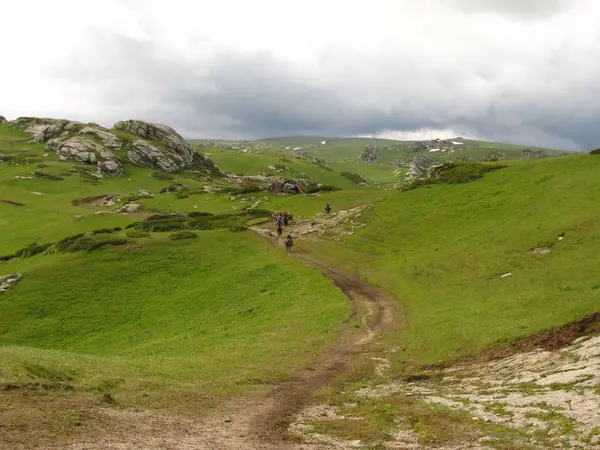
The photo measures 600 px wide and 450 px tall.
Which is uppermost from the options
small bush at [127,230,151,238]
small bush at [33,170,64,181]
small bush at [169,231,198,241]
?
small bush at [33,170,64,181]

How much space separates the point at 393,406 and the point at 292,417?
5005mm

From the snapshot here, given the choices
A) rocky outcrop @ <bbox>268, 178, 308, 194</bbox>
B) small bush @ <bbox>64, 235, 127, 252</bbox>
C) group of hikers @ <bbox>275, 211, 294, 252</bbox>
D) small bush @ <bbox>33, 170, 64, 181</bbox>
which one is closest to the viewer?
group of hikers @ <bbox>275, 211, 294, 252</bbox>

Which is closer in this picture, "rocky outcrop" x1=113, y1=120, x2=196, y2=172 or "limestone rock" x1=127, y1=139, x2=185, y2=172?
"limestone rock" x1=127, y1=139, x2=185, y2=172

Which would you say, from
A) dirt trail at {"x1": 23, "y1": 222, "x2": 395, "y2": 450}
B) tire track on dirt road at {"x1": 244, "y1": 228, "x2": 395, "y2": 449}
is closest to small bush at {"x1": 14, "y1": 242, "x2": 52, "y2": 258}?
tire track on dirt road at {"x1": 244, "y1": 228, "x2": 395, "y2": 449}

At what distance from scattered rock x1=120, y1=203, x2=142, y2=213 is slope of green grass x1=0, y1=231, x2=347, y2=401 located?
35.9m

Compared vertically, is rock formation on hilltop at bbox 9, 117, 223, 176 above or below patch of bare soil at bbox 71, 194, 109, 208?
above

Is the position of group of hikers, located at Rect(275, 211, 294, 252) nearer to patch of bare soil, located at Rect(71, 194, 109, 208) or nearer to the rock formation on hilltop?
patch of bare soil, located at Rect(71, 194, 109, 208)

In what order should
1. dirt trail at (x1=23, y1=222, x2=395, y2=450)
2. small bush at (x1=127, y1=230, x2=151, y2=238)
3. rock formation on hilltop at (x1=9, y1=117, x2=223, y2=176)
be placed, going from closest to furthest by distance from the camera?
dirt trail at (x1=23, y1=222, x2=395, y2=450) → small bush at (x1=127, y1=230, x2=151, y2=238) → rock formation on hilltop at (x1=9, y1=117, x2=223, y2=176)

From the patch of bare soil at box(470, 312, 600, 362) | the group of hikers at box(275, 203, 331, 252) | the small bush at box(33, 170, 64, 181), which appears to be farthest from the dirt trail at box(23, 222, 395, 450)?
the small bush at box(33, 170, 64, 181)

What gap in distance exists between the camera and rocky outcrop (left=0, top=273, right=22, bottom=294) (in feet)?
173

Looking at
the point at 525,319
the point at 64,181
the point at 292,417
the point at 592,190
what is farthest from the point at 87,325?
the point at 64,181

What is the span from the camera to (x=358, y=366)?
28781 millimetres

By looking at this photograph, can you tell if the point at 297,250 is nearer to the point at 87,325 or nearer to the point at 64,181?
the point at 87,325

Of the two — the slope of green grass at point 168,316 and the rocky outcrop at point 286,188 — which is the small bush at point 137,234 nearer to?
the slope of green grass at point 168,316
